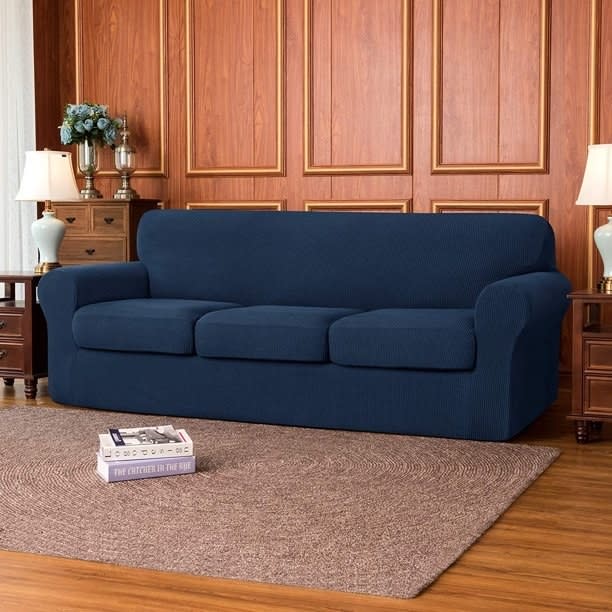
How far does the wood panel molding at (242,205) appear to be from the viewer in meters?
5.97

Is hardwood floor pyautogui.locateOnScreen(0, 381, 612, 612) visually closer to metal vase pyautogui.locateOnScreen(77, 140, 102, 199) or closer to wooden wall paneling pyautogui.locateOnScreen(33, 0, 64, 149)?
metal vase pyautogui.locateOnScreen(77, 140, 102, 199)

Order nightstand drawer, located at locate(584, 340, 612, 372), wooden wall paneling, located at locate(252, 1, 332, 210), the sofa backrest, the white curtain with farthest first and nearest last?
the white curtain
wooden wall paneling, located at locate(252, 1, 332, 210)
the sofa backrest
nightstand drawer, located at locate(584, 340, 612, 372)

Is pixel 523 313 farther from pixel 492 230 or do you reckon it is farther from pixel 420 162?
pixel 420 162

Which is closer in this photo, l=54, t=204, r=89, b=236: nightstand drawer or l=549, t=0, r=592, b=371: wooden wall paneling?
l=549, t=0, r=592, b=371: wooden wall paneling

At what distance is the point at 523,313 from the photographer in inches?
153

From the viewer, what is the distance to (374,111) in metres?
5.72

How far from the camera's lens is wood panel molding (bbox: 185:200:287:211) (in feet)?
19.6

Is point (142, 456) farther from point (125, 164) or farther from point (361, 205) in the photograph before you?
point (125, 164)

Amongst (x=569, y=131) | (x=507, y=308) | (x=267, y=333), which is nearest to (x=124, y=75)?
(x=569, y=131)

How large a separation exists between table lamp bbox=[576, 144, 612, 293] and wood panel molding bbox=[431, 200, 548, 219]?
1103 mm

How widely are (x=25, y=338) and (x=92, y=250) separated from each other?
105cm

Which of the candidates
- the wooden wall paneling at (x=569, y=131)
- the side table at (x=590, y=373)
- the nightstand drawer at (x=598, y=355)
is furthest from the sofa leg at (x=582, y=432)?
the wooden wall paneling at (x=569, y=131)

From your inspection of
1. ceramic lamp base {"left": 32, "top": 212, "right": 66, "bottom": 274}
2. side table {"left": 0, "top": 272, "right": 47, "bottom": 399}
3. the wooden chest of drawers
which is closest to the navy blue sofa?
side table {"left": 0, "top": 272, "right": 47, "bottom": 399}

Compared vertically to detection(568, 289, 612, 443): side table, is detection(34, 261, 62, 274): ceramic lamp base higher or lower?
higher
